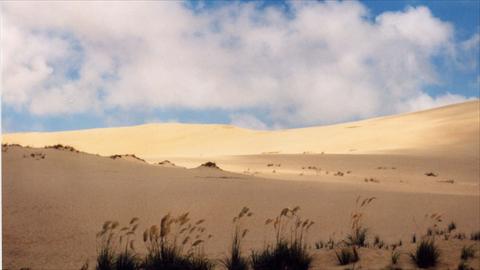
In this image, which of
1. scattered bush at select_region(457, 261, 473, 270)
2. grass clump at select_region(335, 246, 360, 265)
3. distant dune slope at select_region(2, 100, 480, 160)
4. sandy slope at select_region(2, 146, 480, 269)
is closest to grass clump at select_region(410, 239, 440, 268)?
sandy slope at select_region(2, 146, 480, 269)

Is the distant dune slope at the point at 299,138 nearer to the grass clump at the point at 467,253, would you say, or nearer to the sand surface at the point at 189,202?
the sand surface at the point at 189,202

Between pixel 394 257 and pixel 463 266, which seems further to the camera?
pixel 394 257

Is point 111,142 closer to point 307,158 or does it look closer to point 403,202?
point 307,158

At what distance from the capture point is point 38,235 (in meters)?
7.33

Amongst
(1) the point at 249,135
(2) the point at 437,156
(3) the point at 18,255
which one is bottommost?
(3) the point at 18,255

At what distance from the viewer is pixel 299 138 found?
5750 centimetres

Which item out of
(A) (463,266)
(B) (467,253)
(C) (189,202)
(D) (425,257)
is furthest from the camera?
(C) (189,202)

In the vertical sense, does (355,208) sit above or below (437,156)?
below

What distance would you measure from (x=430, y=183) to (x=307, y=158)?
34.2ft

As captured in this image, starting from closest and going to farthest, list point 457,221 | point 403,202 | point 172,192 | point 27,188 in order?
point 27,188 < point 457,221 < point 172,192 < point 403,202

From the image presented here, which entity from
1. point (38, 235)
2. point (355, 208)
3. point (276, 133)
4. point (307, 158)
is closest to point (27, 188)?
point (38, 235)

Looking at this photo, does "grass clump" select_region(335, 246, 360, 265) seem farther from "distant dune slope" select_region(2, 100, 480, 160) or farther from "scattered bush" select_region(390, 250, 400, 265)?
"distant dune slope" select_region(2, 100, 480, 160)

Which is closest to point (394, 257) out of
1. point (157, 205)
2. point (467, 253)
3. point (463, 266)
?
point (463, 266)

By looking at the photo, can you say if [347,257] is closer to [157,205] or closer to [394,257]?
[394,257]
